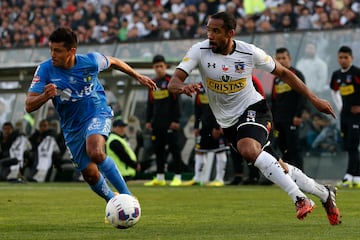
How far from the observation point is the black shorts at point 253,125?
10.6m

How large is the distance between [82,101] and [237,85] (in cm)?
169

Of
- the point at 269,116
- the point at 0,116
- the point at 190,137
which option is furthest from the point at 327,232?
the point at 0,116

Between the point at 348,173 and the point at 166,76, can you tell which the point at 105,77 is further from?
the point at 348,173

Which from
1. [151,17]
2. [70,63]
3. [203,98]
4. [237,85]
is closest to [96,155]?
[70,63]

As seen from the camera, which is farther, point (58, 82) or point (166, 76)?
point (166, 76)

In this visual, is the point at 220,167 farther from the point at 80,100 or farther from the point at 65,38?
the point at 65,38

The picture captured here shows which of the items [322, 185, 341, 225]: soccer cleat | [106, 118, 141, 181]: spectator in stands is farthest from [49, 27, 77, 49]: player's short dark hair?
[106, 118, 141, 181]: spectator in stands

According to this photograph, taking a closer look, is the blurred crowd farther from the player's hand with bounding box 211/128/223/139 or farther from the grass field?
the grass field

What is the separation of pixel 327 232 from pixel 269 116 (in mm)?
2191

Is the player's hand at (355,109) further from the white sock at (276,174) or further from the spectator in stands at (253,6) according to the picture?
the white sock at (276,174)

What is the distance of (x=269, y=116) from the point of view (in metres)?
11.0

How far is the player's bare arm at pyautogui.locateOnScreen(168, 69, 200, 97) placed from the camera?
32.0ft

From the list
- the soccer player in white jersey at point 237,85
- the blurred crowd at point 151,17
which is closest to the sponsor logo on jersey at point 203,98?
the blurred crowd at point 151,17

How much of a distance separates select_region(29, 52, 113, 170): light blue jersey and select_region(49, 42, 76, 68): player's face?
0.36 feet
